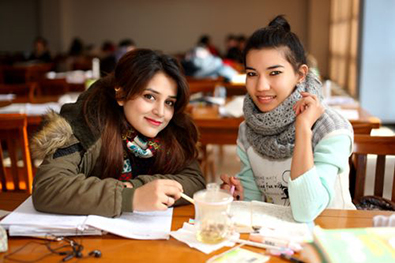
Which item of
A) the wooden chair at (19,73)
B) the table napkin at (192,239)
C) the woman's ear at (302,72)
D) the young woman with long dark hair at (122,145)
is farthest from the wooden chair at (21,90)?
the table napkin at (192,239)

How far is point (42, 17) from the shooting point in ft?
37.5

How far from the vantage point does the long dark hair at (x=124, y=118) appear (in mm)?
1319

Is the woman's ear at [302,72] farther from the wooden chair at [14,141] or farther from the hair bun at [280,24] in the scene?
the wooden chair at [14,141]

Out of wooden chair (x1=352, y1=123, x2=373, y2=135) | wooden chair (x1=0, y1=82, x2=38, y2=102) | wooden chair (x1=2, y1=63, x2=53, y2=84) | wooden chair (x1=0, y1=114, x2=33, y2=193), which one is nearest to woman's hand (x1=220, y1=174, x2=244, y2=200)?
wooden chair (x1=352, y1=123, x2=373, y2=135)

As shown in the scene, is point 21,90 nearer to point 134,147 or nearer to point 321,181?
point 134,147

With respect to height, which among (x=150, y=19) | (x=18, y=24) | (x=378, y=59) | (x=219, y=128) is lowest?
(x=219, y=128)

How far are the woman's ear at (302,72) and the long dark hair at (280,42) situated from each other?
0.01 meters

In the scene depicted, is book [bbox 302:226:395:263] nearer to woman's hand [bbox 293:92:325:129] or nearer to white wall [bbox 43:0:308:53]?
woman's hand [bbox 293:92:325:129]

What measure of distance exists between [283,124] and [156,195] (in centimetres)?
45

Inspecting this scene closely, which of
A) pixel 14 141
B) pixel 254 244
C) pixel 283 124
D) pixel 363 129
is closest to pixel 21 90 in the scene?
pixel 14 141

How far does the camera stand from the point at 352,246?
840mm

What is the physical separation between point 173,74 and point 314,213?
56cm

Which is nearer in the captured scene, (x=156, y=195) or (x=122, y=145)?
(x=156, y=195)

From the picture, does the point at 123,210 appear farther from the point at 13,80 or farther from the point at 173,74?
the point at 13,80
